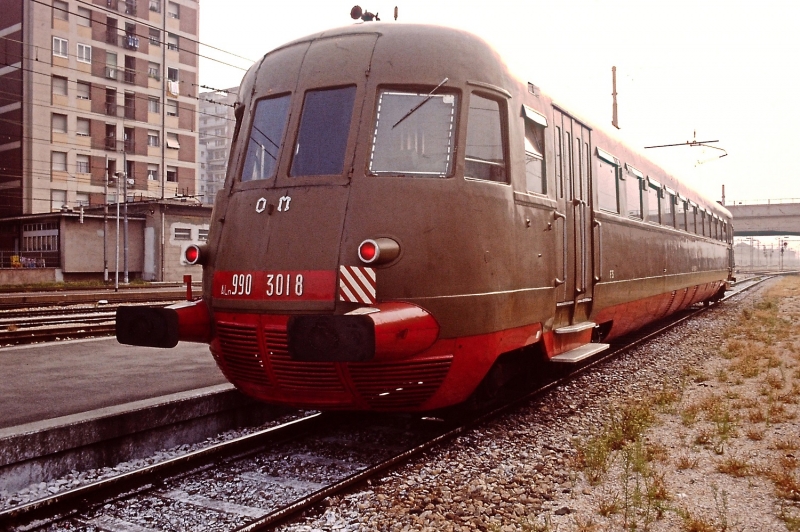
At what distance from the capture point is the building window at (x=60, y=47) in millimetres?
46969

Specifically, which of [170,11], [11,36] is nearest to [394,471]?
[11,36]

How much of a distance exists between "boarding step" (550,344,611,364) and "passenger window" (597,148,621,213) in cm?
207

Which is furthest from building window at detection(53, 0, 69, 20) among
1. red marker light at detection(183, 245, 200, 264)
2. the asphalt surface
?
A: red marker light at detection(183, 245, 200, 264)

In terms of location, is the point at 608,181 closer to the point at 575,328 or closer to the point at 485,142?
the point at 575,328

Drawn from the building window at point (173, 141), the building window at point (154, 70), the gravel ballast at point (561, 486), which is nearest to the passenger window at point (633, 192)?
the gravel ballast at point (561, 486)

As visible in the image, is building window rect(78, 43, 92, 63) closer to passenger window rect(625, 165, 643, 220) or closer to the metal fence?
the metal fence

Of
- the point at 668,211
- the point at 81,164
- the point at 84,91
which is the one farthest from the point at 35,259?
the point at 668,211

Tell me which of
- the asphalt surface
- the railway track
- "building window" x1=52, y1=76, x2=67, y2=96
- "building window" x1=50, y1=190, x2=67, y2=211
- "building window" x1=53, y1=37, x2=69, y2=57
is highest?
"building window" x1=53, y1=37, x2=69, y2=57

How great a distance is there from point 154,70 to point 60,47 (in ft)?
23.8

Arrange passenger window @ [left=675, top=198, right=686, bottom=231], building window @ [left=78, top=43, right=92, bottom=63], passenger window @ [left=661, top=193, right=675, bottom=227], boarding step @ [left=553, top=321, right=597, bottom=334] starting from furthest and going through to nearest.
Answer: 1. building window @ [left=78, top=43, right=92, bottom=63]
2. passenger window @ [left=675, top=198, right=686, bottom=231]
3. passenger window @ [left=661, top=193, right=675, bottom=227]
4. boarding step @ [left=553, top=321, right=597, bottom=334]

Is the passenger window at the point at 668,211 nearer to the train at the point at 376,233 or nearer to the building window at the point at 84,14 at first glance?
the train at the point at 376,233

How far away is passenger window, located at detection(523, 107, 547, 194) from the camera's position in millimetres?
6906

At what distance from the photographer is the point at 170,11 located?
2125 inches

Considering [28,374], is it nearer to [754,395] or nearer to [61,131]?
[754,395]
